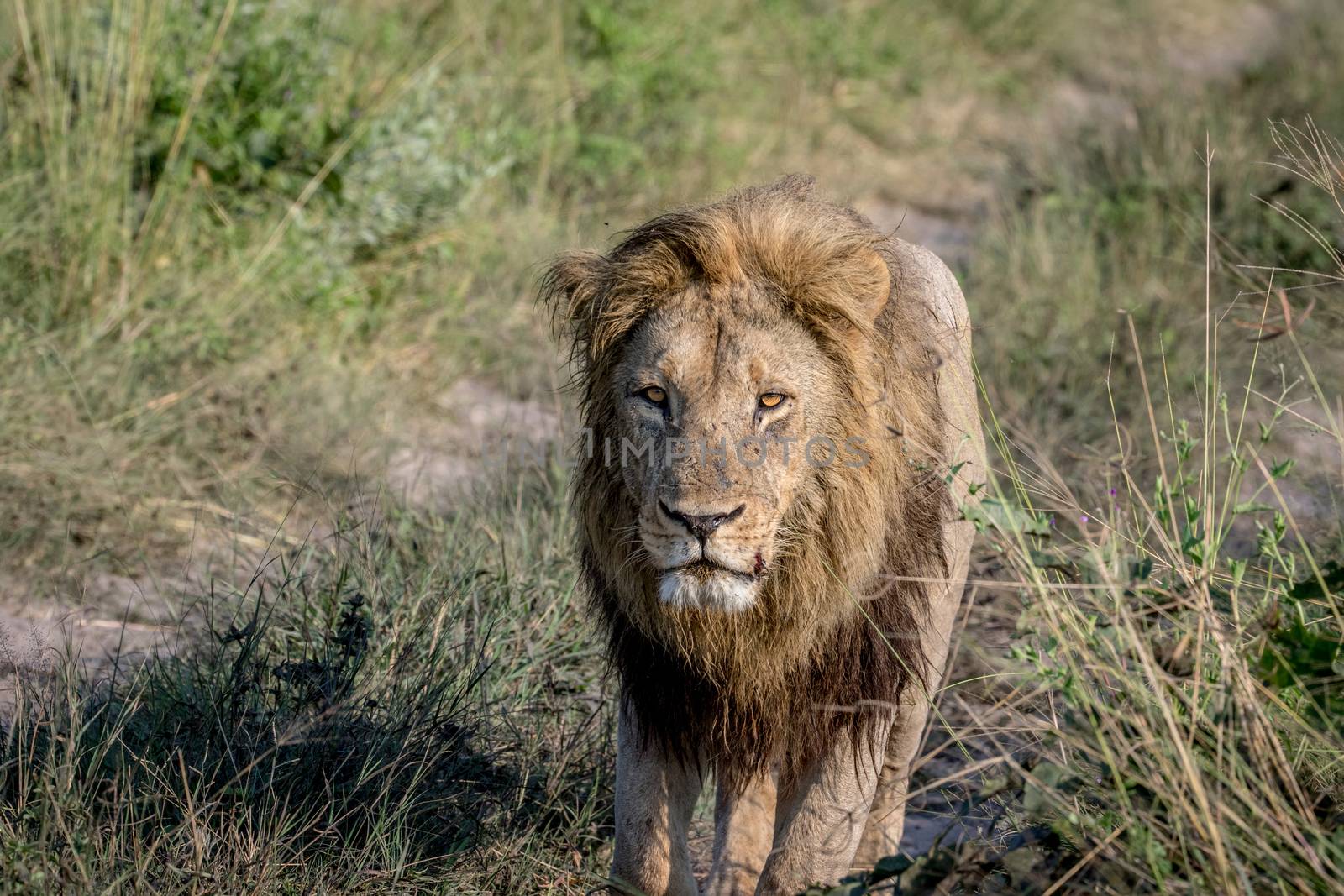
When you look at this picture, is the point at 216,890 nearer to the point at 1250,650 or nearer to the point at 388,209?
the point at 1250,650

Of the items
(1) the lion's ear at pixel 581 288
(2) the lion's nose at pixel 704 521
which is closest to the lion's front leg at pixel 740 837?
(2) the lion's nose at pixel 704 521

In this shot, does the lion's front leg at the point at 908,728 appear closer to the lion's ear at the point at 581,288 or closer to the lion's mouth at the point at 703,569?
the lion's mouth at the point at 703,569

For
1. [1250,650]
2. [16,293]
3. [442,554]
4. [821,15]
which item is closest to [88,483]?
[16,293]

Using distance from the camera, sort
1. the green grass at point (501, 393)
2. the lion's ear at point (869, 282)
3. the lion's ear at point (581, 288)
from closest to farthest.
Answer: the green grass at point (501, 393)
the lion's ear at point (869, 282)
the lion's ear at point (581, 288)

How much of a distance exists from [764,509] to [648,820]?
0.75 meters

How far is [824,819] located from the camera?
3057mm

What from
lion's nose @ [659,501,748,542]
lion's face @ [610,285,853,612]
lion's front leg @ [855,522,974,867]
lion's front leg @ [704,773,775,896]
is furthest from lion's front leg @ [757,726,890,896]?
lion's nose @ [659,501,748,542]

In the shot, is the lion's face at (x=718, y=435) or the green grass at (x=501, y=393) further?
the lion's face at (x=718, y=435)

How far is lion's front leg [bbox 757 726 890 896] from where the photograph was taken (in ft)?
9.84

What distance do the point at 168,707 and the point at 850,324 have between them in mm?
1842

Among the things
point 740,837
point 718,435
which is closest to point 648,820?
point 740,837

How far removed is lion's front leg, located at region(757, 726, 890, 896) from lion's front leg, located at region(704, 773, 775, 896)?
0.11 metres

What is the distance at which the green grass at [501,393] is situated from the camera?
101 inches

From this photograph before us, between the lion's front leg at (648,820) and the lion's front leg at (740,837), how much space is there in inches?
5.6
